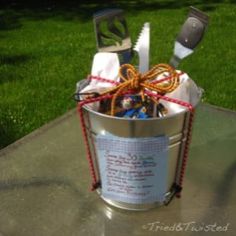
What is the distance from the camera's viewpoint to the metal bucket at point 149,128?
3.37 feet

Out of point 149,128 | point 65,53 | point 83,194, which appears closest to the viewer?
point 149,128

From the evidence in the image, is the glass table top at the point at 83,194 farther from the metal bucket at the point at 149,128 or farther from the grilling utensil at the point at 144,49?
the grilling utensil at the point at 144,49

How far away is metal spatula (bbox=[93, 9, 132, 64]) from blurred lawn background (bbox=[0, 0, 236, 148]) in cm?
105

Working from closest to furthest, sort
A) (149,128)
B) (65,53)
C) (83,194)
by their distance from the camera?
(149,128), (83,194), (65,53)

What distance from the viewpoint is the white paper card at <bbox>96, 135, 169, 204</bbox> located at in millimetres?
1051

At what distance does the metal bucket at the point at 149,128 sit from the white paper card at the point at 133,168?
0.6 inches

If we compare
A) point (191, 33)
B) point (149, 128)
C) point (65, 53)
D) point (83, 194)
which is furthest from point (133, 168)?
point (65, 53)

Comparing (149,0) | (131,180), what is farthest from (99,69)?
(149,0)

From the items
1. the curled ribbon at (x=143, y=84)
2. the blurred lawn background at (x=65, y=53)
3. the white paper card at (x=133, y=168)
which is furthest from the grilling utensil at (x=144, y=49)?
the blurred lawn background at (x=65, y=53)

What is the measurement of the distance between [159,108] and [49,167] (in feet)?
1.38

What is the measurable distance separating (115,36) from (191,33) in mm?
213

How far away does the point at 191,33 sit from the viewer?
1135 mm

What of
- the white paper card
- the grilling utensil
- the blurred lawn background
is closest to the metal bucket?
the white paper card

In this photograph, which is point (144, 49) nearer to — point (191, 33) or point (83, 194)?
point (191, 33)
